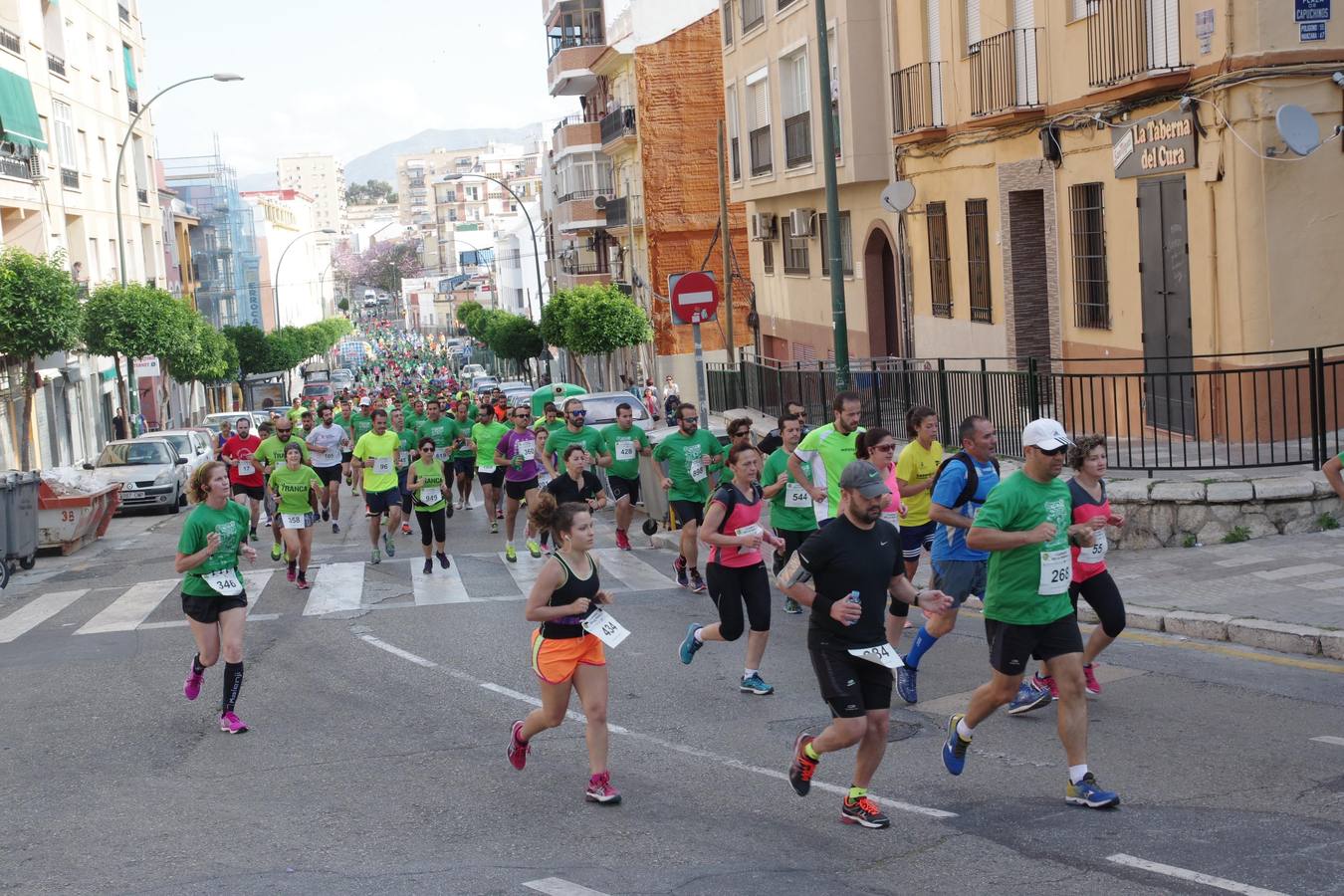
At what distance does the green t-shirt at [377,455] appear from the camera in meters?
17.9

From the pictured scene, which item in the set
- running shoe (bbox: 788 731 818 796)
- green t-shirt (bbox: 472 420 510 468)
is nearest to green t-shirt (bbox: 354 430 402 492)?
green t-shirt (bbox: 472 420 510 468)

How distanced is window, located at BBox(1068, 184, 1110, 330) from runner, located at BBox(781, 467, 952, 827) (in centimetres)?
1183

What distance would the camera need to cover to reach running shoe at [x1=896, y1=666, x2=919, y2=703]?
9.45 meters

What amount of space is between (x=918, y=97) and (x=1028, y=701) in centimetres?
1571

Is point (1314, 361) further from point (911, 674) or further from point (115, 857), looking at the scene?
point (115, 857)

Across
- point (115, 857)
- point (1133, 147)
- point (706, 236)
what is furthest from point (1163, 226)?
point (706, 236)

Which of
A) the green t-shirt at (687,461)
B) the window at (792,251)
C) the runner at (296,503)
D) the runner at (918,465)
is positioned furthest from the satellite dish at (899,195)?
the runner at (918,465)

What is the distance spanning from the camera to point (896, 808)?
728 centimetres

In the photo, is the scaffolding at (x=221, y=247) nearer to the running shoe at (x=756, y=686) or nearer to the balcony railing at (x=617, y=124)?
the balcony railing at (x=617, y=124)

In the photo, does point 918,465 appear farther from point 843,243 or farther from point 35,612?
point 843,243

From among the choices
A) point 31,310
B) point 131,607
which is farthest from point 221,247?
point 131,607

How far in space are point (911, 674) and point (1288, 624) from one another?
106 inches

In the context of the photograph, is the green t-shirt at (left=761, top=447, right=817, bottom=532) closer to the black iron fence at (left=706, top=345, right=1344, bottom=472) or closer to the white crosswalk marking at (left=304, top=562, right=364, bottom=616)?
the black iron fence at (left=706, top=345, right=1344, bottom=472)

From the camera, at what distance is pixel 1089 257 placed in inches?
732
